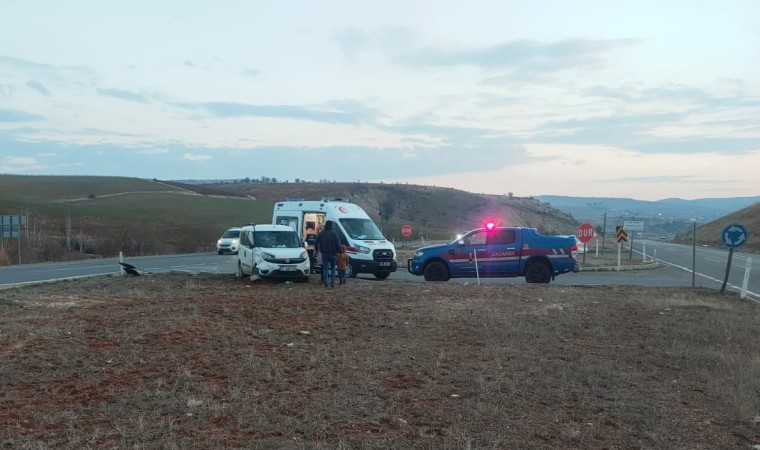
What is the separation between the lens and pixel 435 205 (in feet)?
459

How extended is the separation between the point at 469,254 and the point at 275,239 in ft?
19.5

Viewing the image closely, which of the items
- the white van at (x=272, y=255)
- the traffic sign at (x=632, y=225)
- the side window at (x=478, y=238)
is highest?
the traffic sign at (x=632, y=225)

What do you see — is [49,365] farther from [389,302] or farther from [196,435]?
[389,302]

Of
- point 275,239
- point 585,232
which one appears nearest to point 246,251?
point 275,239

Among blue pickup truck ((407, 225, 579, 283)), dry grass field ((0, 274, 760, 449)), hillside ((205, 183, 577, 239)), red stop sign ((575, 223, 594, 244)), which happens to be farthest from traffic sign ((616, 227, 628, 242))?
hillside ((205, 183, 577, 239))

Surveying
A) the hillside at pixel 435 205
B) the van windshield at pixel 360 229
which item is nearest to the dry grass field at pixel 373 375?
the van windshield at pixel 360 229

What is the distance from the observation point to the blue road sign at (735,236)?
16.3 metres

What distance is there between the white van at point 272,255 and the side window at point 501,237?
5667 millimetres

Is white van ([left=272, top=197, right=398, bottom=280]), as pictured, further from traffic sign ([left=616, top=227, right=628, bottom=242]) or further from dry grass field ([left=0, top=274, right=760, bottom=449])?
traffic sign ([left=616, top=227, right=628, bottom=242])

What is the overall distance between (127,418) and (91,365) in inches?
93.2

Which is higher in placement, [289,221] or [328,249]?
[289,221]

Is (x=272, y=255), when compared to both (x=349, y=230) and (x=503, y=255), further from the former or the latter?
(x=503, y=255)

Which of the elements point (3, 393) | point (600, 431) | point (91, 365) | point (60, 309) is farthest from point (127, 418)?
point (60, 309)

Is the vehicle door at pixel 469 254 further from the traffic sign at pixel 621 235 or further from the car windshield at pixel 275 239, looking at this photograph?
the traffic sign at pixel 621 235
